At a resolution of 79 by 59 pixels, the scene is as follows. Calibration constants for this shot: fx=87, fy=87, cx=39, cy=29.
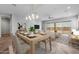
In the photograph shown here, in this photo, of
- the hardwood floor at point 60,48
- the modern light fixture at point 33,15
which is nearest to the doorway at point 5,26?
the hardwood floor at point 60,48

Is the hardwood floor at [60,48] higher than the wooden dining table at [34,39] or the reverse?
the reverse

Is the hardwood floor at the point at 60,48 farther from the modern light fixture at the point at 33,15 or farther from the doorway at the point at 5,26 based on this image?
the modern light fixture at the point at 33,15

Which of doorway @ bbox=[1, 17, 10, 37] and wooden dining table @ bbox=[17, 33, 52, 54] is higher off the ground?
doorway @ bbox=[1, 17, 10, 37]

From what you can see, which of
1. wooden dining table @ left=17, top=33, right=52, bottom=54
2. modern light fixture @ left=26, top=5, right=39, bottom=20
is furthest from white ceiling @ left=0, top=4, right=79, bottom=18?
wooden dining table @ left=17, top=33, right=52, bottom=54

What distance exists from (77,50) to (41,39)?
82cm

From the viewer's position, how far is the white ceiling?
1.87m

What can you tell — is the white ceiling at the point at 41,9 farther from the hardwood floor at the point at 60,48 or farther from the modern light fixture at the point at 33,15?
the hardwood floor at the point at 60,48

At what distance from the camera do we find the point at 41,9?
1939 millimetres

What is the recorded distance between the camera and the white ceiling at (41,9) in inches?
73.7

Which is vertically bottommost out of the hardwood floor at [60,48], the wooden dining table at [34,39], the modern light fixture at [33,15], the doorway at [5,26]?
the hardwood floor at [60,48]

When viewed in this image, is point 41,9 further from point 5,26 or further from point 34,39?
point 5,26

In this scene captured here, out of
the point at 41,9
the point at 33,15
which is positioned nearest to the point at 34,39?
the point at 33,15

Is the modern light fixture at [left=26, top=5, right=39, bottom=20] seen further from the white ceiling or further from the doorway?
the doorway
